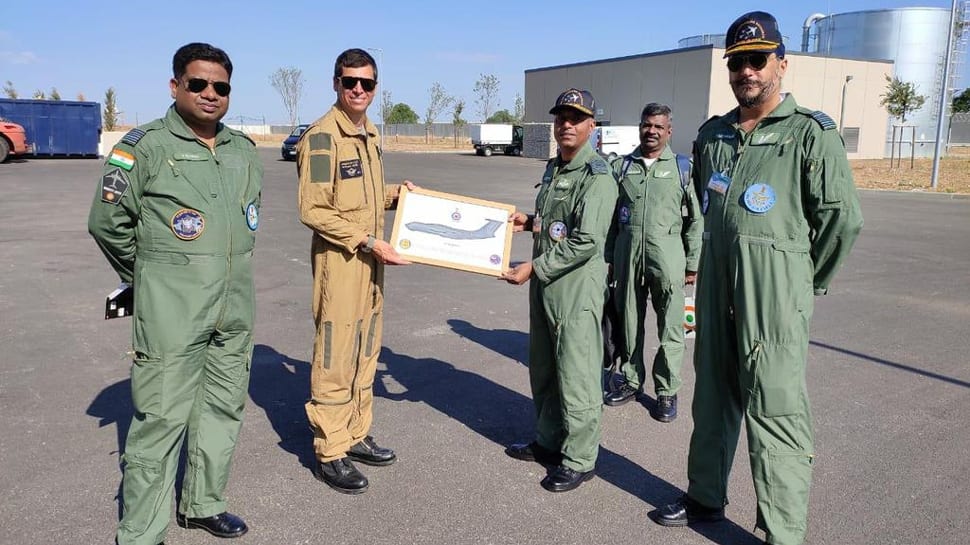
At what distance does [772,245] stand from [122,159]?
2808 millimetres

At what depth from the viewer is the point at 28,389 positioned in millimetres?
5141

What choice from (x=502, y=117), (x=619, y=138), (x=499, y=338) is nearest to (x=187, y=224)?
(x=499, y=338)

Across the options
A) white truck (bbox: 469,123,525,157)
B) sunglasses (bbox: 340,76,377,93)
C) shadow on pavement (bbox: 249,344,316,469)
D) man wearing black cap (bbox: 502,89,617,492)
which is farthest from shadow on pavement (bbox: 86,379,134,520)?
white truck (bbox: 469,123,525,157)

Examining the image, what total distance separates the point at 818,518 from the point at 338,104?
11.0 feet

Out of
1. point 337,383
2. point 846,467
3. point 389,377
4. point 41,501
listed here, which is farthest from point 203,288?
point 846,467

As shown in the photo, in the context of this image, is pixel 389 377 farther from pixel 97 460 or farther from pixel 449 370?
pixel 97 460

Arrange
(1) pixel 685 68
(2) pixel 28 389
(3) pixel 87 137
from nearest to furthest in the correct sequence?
(2) pixel 28 389, (3) pixel 87 137, (1) pixel 685 68

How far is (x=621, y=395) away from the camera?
530 centimetres

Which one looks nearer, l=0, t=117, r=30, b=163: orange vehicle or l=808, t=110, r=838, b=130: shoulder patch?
l=808, t=110, r=838, b=130: shoulder patch

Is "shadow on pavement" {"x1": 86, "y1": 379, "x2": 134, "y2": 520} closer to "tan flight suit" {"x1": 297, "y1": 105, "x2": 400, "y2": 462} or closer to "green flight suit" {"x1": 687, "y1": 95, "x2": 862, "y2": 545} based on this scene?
"tan flight suit" {"x1": 297, "y1": 105, "x2": 400, "y2": 462}

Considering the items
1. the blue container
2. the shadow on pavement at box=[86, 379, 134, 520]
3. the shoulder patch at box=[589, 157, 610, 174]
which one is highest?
the blue container

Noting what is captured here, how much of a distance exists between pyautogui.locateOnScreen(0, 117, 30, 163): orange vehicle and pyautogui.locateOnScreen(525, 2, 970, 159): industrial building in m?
33.7

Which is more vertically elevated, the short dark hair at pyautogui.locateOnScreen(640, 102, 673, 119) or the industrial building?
the industrial building

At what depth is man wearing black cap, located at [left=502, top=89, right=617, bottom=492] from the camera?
381cm
